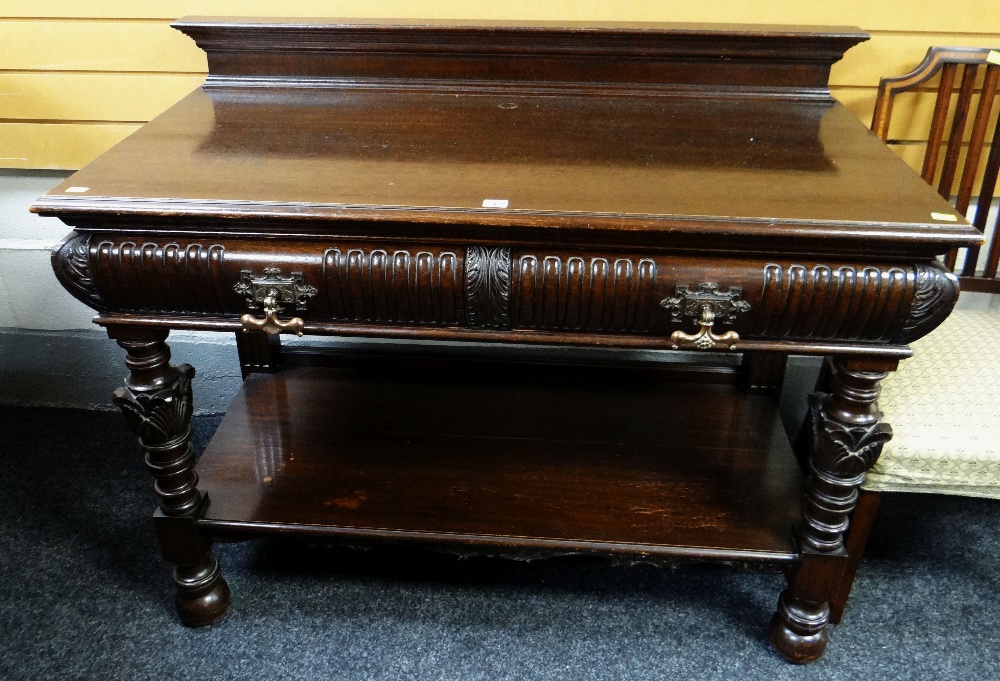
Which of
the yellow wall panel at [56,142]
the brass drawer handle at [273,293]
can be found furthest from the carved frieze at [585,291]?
the yellow wall panel at [56,142]

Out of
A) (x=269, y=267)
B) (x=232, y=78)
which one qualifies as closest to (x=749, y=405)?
(x=269, y=267)

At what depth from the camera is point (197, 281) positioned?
1128mm

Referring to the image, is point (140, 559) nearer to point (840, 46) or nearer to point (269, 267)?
point (269, 267)

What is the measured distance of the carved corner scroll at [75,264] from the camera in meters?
1.12

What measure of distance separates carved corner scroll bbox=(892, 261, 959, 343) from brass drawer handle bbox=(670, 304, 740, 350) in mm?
228

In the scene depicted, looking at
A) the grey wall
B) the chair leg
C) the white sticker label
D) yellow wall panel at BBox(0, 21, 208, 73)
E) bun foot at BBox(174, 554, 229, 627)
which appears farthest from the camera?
the grey wall

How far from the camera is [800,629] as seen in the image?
4.67ft

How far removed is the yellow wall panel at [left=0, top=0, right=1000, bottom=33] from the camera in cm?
150

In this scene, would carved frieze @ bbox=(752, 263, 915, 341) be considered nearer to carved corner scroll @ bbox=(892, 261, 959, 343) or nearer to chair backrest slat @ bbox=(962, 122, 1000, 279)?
carved corner scroll @ bbox=(892, 261, 959, 343)

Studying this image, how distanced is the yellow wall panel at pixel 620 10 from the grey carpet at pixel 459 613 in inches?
39.5

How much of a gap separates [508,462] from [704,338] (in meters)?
0.56

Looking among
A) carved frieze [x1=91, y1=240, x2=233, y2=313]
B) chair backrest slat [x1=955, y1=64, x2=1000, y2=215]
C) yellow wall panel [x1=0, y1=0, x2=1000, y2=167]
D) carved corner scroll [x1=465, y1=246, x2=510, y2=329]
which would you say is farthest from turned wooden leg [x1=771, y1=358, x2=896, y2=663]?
carved frieze [x1=91, y1=240, x2=233, y2=313]

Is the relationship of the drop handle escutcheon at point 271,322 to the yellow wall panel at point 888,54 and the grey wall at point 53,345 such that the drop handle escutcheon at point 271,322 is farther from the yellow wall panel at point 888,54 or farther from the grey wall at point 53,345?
the yellow wall panel at point 888,54

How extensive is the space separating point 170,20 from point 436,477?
1.04 meters
